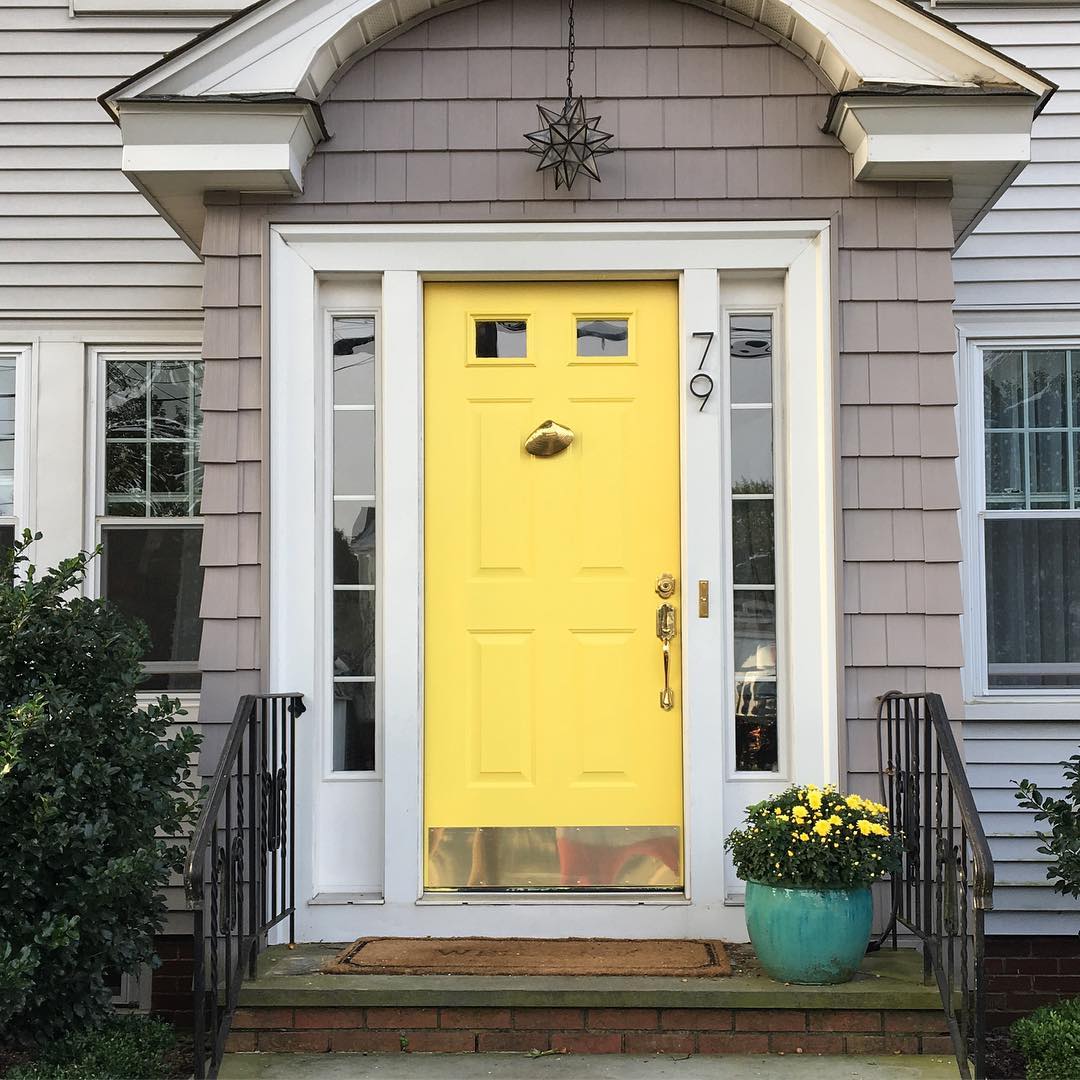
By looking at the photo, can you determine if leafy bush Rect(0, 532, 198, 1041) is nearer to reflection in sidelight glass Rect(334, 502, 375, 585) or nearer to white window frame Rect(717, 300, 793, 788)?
reflection in sidelight glass Rect(334, 502, 375, 585)

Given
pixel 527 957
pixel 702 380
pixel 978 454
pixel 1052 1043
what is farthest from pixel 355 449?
pixel 1052 1043

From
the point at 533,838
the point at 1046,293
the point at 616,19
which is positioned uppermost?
the point at 616,19

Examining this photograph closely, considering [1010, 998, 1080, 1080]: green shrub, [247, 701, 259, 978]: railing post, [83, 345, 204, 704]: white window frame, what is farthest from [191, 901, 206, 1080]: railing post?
[1010, 998, 1080, 1080]: green shrub

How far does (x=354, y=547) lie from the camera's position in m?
4.48

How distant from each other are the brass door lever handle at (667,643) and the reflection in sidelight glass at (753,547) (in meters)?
0.23

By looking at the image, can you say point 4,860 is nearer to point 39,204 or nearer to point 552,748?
point 552,748

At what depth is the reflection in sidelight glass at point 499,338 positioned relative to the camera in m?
4.49

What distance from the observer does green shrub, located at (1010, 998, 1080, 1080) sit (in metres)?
3.86

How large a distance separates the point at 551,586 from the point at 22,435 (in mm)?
2453

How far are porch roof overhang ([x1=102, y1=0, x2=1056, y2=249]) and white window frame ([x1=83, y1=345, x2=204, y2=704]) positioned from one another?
1.21 m

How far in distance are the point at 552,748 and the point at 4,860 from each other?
1.77m

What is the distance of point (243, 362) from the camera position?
4328 mm

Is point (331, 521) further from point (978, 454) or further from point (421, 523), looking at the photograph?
point (978, 454)

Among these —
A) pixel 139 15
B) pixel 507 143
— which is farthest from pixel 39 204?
pixel 507 143
